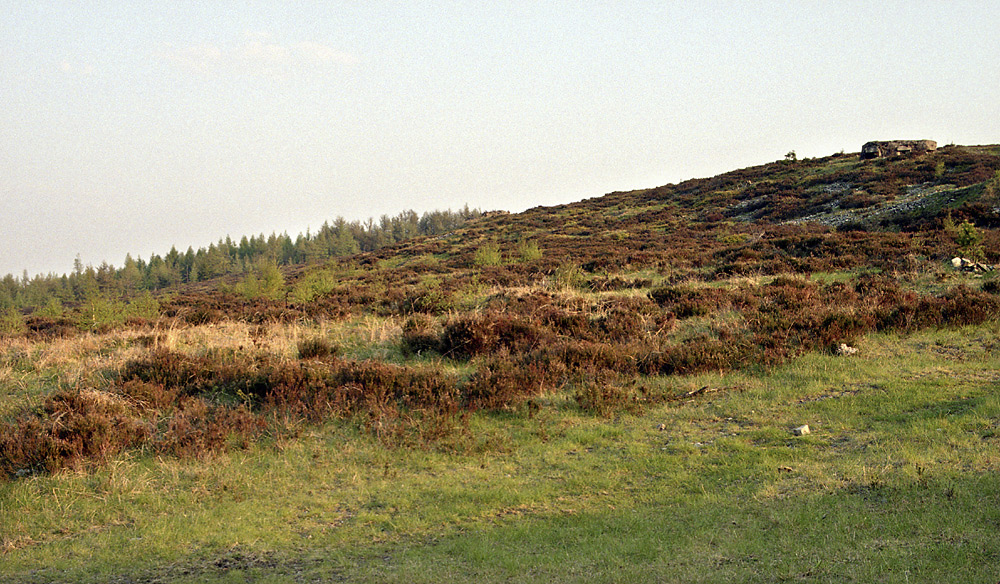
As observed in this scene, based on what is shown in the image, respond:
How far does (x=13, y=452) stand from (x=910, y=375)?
37.0 feet

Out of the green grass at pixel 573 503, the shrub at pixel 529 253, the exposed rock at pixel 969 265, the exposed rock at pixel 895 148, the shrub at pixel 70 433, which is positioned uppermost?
the exposed rock at pixel 895 148

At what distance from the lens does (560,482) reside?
241 inches

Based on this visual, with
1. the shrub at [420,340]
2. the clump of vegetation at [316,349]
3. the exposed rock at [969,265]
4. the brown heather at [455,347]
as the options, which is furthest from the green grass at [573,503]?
the exposed rock at [969,265]

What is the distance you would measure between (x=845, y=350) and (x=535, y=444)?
6.00 m

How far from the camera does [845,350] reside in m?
9.97

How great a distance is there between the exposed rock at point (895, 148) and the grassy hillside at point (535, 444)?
144 feet

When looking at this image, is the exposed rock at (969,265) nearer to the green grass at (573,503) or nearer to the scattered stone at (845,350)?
the scattered stone at (845,350)

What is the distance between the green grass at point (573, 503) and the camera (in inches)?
172

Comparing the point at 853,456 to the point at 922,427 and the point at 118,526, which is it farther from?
the point at 118,526

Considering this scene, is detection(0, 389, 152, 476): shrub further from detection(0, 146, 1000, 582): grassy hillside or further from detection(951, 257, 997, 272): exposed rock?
detection(951, 257, 997, 272): exposed rock

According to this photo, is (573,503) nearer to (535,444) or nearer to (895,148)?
(535,444)

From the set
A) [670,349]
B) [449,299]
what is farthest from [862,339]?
[449,299]

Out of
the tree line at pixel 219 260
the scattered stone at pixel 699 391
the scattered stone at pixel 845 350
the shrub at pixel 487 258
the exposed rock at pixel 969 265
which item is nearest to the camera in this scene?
the scattered stone at pixel 699 391

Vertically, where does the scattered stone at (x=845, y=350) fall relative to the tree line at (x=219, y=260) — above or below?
below
